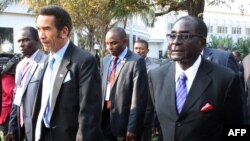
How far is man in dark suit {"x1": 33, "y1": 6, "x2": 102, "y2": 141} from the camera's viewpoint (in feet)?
12.1

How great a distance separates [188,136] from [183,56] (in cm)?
62

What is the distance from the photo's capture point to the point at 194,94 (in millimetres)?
3549

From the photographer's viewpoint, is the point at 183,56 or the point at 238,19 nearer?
the point at 183,56

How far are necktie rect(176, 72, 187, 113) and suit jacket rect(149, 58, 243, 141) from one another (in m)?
0.04

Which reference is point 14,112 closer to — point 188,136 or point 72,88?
point 72,88

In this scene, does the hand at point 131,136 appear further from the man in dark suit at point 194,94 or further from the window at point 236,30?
the window at point 236,30

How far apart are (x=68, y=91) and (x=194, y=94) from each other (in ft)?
3.29

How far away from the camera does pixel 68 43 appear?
389 cm

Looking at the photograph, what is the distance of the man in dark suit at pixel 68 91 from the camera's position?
3678 mm

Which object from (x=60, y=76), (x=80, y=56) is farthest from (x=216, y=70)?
(x=60, y=76)

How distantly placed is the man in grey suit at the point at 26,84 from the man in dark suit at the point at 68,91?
357 mm

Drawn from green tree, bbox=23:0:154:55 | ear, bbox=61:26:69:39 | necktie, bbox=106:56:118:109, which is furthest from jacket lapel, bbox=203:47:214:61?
green tree, bbox=23:0:154:55

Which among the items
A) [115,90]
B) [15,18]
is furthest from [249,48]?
[115,90]

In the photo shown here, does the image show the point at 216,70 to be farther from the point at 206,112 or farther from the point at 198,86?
the point at 206,112
